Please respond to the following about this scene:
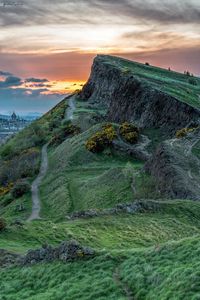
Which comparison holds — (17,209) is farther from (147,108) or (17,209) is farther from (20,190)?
(147,108)

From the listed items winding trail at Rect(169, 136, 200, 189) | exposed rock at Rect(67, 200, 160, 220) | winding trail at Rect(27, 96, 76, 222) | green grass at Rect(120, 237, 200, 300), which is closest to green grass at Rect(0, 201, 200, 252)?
exposed rock at Rect(67, 200, 160, 220)

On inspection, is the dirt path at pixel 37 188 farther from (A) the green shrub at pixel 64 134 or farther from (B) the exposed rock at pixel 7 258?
(B) the exposed rock at pixel 7 258

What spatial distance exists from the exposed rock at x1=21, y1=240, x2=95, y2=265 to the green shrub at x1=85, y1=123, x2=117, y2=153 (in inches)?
1929

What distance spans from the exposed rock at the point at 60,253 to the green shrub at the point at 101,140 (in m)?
49.0

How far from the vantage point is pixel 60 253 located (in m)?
25.3

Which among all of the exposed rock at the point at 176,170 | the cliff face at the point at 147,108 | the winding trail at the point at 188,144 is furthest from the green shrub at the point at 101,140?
the exposed rock at the point at 176,170

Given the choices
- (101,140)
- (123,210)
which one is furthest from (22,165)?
(123,210)

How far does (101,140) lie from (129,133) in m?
4.60

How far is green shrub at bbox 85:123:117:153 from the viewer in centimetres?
7525

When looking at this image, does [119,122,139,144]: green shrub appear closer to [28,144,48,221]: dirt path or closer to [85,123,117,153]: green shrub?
[85,123,117,153]: green shrub

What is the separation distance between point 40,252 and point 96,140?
50.2m

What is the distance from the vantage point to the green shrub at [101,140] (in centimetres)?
7525

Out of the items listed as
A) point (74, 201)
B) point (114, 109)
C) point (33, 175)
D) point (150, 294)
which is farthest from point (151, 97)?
point (150, 294)

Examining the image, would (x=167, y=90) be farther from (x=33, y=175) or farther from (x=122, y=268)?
(x=122, y=268)
